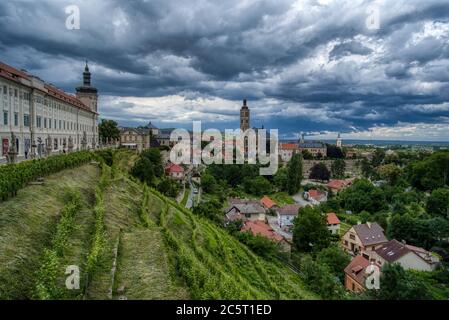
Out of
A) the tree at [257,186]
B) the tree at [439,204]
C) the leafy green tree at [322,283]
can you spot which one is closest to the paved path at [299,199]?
the tree at [257,186]

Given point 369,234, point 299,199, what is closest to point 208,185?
point 299,199

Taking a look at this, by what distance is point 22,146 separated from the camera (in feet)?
100

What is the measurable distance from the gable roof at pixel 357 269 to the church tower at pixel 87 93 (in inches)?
2151

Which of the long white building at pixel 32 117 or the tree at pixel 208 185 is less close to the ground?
the long white building at pixel 32 117

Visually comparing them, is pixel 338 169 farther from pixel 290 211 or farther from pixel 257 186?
pixel 290 211

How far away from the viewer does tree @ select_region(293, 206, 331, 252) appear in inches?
1544

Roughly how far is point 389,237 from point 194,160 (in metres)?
65.6

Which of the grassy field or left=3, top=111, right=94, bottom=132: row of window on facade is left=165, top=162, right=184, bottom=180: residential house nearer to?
left=3, top=111, right=94, bottom=132: row of window on facade

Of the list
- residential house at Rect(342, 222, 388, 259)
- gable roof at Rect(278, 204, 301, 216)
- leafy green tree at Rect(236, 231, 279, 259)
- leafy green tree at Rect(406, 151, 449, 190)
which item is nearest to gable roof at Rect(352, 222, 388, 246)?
residential house at Rect(342, 222, 388, 259)

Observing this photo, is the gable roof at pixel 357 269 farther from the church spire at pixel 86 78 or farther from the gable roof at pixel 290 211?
the church spire at pixel 86 78

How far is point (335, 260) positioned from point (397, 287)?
9.90 m

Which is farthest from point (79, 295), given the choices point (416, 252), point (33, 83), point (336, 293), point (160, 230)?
point (416, 252)

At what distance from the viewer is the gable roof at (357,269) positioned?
27.4 meters

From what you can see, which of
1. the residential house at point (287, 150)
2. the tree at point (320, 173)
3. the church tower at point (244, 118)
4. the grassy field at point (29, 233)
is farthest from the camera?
the residential house at point (287, 150)
